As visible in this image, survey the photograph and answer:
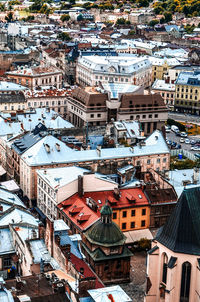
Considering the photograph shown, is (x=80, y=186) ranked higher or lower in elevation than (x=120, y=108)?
lower

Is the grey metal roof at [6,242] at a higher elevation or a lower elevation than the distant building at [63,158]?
lower

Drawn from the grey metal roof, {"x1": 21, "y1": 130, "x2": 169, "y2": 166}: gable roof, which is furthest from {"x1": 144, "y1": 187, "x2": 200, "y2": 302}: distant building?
{"x1": 21, "y1": 130, "x2": 169, "y2": 166}: gable roof

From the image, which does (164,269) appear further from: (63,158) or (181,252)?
(63,158)

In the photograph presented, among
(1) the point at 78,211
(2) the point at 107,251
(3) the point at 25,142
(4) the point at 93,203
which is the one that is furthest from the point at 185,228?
(3) the point at 25,142

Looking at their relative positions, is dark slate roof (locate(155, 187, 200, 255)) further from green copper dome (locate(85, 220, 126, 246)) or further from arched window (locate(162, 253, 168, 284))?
green copper dome (locate(85, 220, 126, 246))

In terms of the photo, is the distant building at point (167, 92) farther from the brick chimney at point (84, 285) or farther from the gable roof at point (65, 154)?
the brick chimney at point (84, 285)

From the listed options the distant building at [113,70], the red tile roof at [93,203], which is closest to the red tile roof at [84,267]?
the red tile roof at [93,203]

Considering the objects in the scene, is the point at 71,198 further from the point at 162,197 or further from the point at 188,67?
the point at 188,67
